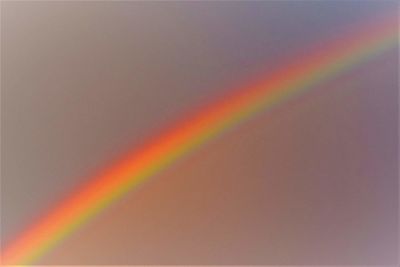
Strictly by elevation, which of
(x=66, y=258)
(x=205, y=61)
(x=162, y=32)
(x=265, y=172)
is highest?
(x=162, y=32)

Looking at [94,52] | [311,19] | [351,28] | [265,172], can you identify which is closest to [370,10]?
[351,28]

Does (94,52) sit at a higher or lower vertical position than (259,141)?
higher

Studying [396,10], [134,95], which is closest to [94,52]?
[134,95]

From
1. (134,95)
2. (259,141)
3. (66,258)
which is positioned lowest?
(66,258)

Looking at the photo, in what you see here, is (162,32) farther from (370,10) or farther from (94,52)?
(370,10)

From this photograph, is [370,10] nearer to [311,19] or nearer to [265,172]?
[311,19]

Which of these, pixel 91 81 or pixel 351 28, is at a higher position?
pixel 351 28
